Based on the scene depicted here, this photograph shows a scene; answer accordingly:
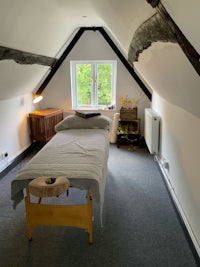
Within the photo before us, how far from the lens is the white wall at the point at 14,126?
3.50 meters

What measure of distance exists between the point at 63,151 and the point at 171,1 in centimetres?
194

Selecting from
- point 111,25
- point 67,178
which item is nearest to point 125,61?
point 111,25

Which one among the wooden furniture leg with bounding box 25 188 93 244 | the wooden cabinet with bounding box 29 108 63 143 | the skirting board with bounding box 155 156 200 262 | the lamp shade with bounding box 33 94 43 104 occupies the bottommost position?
the skirting board with bounding box 155 156 200 262

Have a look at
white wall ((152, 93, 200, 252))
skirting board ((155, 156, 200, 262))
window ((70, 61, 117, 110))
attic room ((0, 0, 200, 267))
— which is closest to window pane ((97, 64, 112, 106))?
window ((70, 61, 117, 110))

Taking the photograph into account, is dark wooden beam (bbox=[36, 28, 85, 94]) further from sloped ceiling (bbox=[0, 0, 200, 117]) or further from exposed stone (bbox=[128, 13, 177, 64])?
exposed stone (bbox=[128, 13, 177, 64])

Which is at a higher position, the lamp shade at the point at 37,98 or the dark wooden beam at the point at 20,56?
the dark wooden beam at the point at 20,56

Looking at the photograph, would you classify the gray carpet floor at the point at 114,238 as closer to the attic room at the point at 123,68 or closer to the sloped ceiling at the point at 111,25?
the attic room at the point at 123,68

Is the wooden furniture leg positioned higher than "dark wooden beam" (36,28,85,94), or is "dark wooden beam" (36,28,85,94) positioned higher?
"dark wooden beam" (36,28,85,94)

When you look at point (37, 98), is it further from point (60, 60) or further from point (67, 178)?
point (67, 178)

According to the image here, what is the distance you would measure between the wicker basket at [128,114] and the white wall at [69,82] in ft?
0.89

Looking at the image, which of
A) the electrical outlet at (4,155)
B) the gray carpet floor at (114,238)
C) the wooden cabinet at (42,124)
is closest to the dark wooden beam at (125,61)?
the wooden cabinet at (42,124)

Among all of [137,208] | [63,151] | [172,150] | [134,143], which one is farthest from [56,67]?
[137,208]

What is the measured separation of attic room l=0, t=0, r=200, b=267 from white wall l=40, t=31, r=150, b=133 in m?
0.02

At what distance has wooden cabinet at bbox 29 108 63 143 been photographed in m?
4.21
